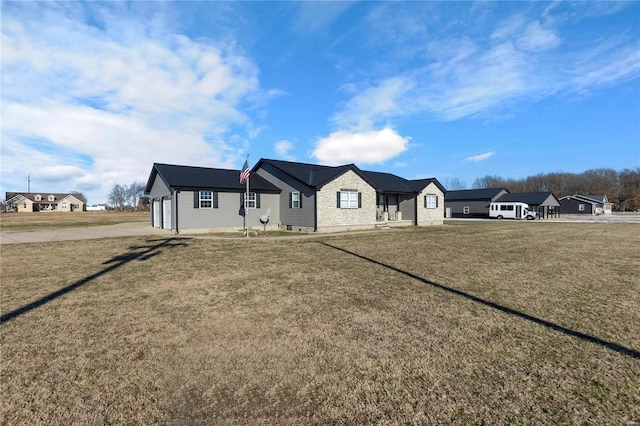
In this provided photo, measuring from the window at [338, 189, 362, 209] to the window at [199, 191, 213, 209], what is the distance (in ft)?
28.8

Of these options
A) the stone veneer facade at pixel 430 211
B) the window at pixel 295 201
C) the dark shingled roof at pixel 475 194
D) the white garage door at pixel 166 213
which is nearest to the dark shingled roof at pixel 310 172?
the window at pixel 295 201

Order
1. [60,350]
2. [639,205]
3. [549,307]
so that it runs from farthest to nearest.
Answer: [639,205] < [549,307] < [60,350]

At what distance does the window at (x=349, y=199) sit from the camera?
2222cm

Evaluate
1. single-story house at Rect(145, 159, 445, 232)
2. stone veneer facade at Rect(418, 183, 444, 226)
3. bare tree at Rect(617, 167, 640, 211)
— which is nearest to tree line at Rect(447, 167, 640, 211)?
bare tree at Rect(617, 167, 640, 211)

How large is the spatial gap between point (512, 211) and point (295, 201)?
36785mm

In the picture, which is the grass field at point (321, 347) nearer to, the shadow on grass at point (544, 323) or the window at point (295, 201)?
the shadow on grass at point (544, 323)

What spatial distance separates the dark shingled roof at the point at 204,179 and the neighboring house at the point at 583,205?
69.6m

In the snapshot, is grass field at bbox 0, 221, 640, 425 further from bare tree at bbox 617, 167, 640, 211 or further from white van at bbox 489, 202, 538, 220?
bare tree at bbox 617, 167, 640, 211

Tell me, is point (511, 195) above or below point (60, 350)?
above

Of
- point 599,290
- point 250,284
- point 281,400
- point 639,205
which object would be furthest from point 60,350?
point 639,205

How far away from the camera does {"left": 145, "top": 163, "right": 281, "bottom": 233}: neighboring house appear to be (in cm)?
1930

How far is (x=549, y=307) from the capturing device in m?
5.54

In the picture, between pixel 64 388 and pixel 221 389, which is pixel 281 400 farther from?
pixel 64 388

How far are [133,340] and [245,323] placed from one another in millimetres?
1534
